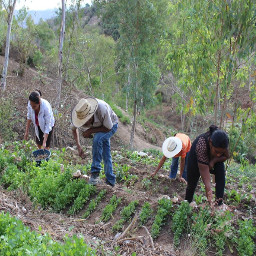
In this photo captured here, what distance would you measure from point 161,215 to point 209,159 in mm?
1019

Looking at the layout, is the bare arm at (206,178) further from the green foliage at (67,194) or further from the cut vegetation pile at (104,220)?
the green foliage at (67,194)

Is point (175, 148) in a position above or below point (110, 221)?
above

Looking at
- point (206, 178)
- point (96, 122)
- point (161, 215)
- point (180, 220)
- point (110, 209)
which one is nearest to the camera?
point (206, 178)

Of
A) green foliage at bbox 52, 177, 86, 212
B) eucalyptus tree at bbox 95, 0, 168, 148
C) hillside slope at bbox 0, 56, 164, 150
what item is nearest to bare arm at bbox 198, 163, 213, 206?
green foliage at bbox 52, 177, 86, 212

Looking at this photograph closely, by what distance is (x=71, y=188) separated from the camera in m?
5.35

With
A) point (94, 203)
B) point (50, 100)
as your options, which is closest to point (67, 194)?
point (94, 203)

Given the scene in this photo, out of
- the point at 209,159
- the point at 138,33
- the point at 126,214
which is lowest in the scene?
the point at 126,214

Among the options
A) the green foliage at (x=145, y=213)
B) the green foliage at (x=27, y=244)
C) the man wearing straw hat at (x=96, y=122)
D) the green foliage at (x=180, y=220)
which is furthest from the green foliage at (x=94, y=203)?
the green foliage at (x=27, y=244)

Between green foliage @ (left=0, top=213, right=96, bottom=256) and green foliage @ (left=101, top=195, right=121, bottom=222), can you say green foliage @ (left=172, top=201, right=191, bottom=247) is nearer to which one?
green foliage @ (left=101, top=195, right=121, bottom=222)

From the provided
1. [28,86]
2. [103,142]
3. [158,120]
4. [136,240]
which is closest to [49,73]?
[28,86]

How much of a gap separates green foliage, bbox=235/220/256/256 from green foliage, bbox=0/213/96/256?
1.97m

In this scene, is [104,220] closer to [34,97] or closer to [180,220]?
[180,220]

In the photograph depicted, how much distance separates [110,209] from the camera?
491 centimetres

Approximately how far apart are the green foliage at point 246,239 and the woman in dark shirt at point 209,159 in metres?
0.46
